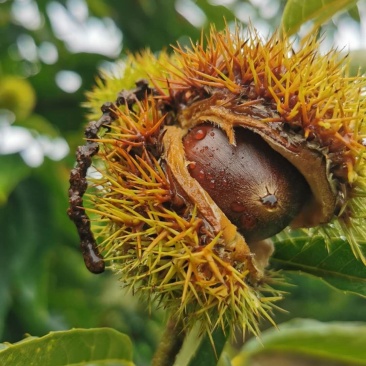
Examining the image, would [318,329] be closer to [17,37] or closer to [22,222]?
[22,222]

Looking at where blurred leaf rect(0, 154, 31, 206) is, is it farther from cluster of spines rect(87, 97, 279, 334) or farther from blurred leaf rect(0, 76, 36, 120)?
cluster of spines rect(87, 97, 279, 334)

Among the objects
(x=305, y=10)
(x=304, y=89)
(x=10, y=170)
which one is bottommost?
(x=10, y=170)

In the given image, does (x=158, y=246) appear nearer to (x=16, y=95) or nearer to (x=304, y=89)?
(x=304, y=89)

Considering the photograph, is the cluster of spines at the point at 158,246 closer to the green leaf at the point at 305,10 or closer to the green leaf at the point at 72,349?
the green leaf at the point at 72,349

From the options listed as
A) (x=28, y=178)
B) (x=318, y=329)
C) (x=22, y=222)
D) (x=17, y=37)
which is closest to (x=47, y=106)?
(x=17, y=37)

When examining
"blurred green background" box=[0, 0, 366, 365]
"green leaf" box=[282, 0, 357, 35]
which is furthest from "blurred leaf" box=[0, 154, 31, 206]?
"green leaf" box=[282, 0, 357, 35]

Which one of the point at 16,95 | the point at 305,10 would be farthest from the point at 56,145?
the point at 305,10
